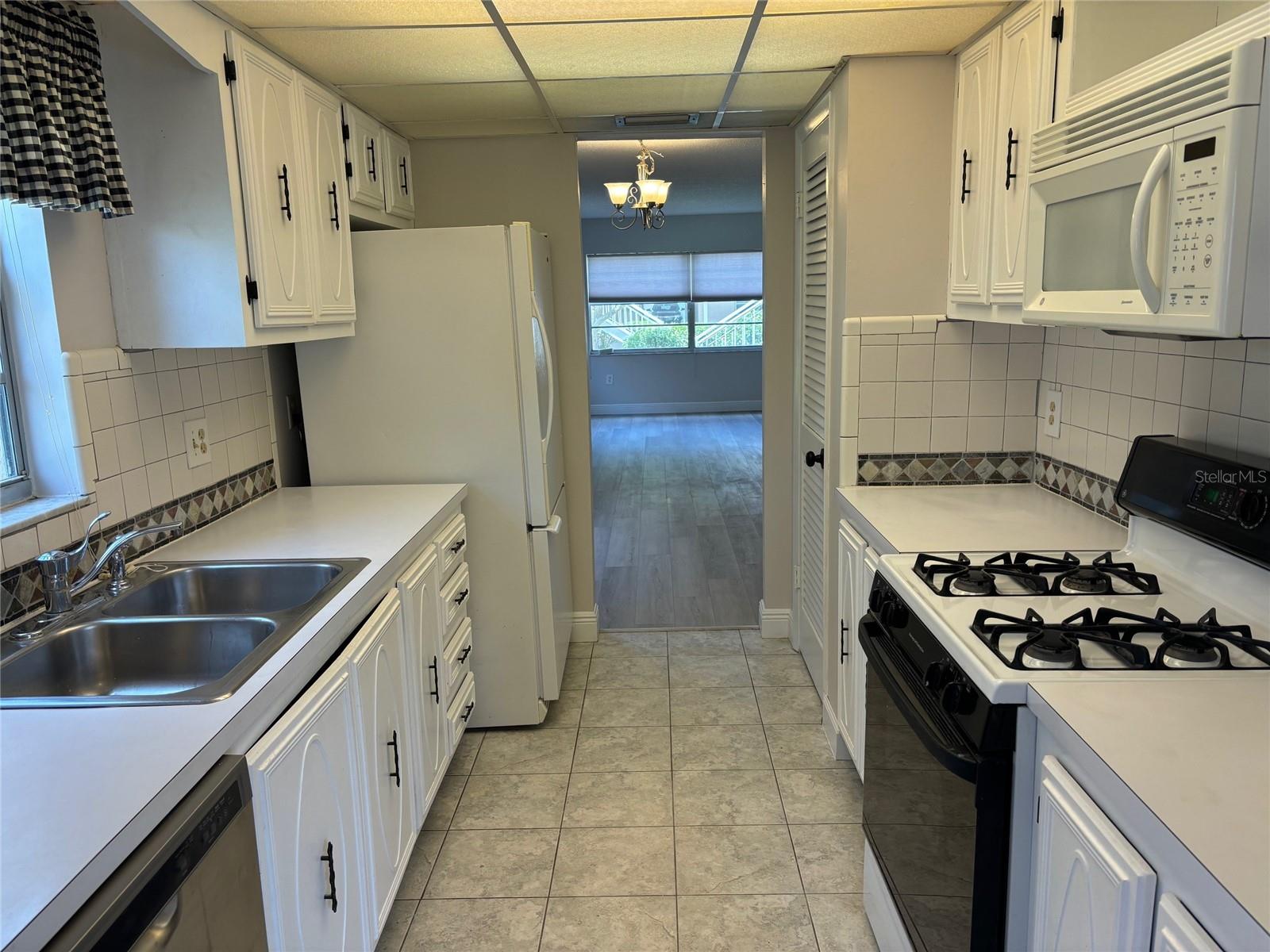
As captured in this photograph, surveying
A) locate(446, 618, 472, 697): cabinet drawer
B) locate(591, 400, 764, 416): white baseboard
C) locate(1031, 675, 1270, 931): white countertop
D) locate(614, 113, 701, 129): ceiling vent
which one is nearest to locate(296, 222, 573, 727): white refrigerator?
locate(446, 618, 472, 697): cabinet drawer

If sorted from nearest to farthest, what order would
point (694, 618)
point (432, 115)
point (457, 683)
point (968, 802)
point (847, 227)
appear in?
point (968, 802)
point (847, 227)
point (457, 683)
point (432, 115)
point (694, 618)

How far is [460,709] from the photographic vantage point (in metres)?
2.83

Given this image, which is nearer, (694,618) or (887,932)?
(887,932)

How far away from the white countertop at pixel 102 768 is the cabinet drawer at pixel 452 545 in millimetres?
622

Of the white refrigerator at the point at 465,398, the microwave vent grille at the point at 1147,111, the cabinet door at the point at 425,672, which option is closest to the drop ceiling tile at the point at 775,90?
the white refrigerator at the point at 465,398

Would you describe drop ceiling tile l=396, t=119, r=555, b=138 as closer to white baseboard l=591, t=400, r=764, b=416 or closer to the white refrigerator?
the white refrigerator

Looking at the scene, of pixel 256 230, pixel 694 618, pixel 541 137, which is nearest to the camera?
pixel 256 230

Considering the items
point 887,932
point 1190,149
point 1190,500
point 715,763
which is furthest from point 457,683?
point 1190,149

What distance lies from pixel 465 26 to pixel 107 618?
5.03ft

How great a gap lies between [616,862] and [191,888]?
4.82 feet

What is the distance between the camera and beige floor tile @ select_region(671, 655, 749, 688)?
11.6ft

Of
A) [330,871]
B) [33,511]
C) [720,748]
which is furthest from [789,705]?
[33,511]

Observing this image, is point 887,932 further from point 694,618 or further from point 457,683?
point 694,618

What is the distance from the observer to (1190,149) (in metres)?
1.32
